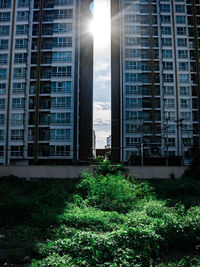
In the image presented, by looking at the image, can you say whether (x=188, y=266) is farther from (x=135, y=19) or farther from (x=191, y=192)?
(x=135, y=19)

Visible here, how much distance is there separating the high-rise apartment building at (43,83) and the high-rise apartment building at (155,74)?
5.67 meters

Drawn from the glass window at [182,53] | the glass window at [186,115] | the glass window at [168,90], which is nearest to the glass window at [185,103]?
the glass window at [186,115]

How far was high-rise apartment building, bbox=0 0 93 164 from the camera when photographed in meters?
34.5

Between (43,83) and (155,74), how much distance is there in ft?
58.8

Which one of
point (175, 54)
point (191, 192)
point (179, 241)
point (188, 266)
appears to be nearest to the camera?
point (188, 266)

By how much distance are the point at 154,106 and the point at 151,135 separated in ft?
15.6

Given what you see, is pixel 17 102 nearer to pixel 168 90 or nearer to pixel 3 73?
pixel 3 73

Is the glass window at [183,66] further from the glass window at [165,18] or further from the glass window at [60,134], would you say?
the glass window at [60,134]

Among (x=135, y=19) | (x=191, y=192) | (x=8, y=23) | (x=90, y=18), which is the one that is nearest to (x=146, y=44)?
(x=135, y=19)

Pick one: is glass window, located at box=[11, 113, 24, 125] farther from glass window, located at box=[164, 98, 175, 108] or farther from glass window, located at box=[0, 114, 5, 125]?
glass window, located at box=[164, 98, 175, 108]

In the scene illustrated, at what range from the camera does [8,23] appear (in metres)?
37.6

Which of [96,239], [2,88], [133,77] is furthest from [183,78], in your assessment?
[96,239]

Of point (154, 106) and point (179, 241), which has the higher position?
point (154, 106)

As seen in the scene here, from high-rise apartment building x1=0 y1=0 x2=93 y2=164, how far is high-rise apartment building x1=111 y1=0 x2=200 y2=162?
5672mm
